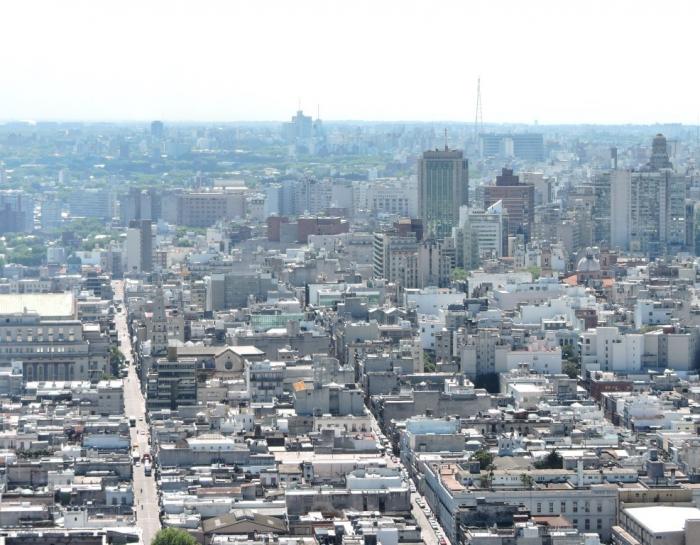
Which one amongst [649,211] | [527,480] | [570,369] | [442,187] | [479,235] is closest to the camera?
[527,480]

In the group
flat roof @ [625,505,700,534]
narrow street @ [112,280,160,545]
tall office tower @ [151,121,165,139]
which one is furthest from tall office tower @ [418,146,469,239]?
tall office tower @ [151,121,165,139]

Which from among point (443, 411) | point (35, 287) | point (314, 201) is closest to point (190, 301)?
point (35, 287)

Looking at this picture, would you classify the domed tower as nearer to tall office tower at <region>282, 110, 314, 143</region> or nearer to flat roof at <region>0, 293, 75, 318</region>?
flat roof at <region>0, 293, 75, 318</region>

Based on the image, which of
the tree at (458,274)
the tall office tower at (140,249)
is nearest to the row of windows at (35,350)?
the tree at (458,274)

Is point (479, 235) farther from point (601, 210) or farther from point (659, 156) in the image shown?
point (659, 156)

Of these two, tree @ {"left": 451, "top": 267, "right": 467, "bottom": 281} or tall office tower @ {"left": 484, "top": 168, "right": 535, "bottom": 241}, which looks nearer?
tree @ {"left": 451, "top": 267, "right": 467, "bottom": 281}

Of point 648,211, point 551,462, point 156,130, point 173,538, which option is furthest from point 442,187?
point 156,130
